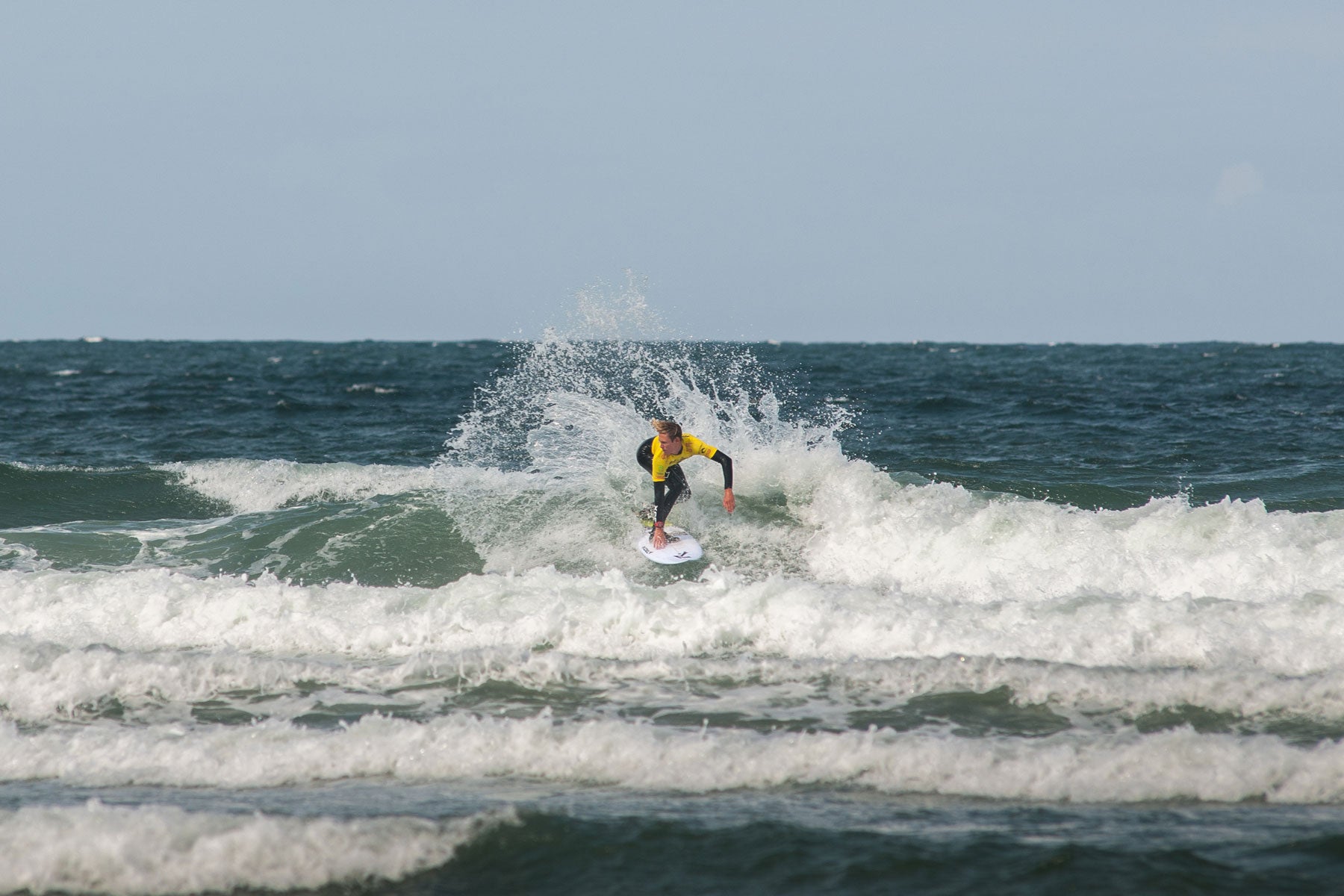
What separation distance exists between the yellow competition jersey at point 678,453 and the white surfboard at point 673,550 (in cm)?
83

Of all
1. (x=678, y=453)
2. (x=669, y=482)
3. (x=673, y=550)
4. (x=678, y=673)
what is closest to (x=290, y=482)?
(x=669, y=482)

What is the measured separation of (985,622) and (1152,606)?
1343 mm

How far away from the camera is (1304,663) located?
8047 millimetres

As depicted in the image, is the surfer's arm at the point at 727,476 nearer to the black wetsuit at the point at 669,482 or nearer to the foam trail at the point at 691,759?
the black wetsuit at the point at 669,482

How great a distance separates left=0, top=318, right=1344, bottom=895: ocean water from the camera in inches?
201

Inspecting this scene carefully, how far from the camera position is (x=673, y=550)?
12141mm

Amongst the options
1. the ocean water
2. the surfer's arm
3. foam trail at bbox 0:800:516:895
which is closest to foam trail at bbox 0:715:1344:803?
the ocean water

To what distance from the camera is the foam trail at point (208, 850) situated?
497cm

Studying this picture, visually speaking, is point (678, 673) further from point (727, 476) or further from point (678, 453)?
point (678, 453)

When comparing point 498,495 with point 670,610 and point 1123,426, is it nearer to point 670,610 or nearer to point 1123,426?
point 670,610

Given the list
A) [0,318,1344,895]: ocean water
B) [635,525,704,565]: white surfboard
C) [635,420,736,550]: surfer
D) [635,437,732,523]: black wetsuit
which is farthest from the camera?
[635,525,704,565]: white surfboard

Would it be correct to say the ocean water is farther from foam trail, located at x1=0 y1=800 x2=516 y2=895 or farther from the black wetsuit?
the black wetsuit

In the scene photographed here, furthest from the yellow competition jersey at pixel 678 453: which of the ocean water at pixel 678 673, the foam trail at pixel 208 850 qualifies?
the foam trail at pixel 208 850

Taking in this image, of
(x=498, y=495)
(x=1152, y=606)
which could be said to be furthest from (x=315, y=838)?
(x=498, y=495)
